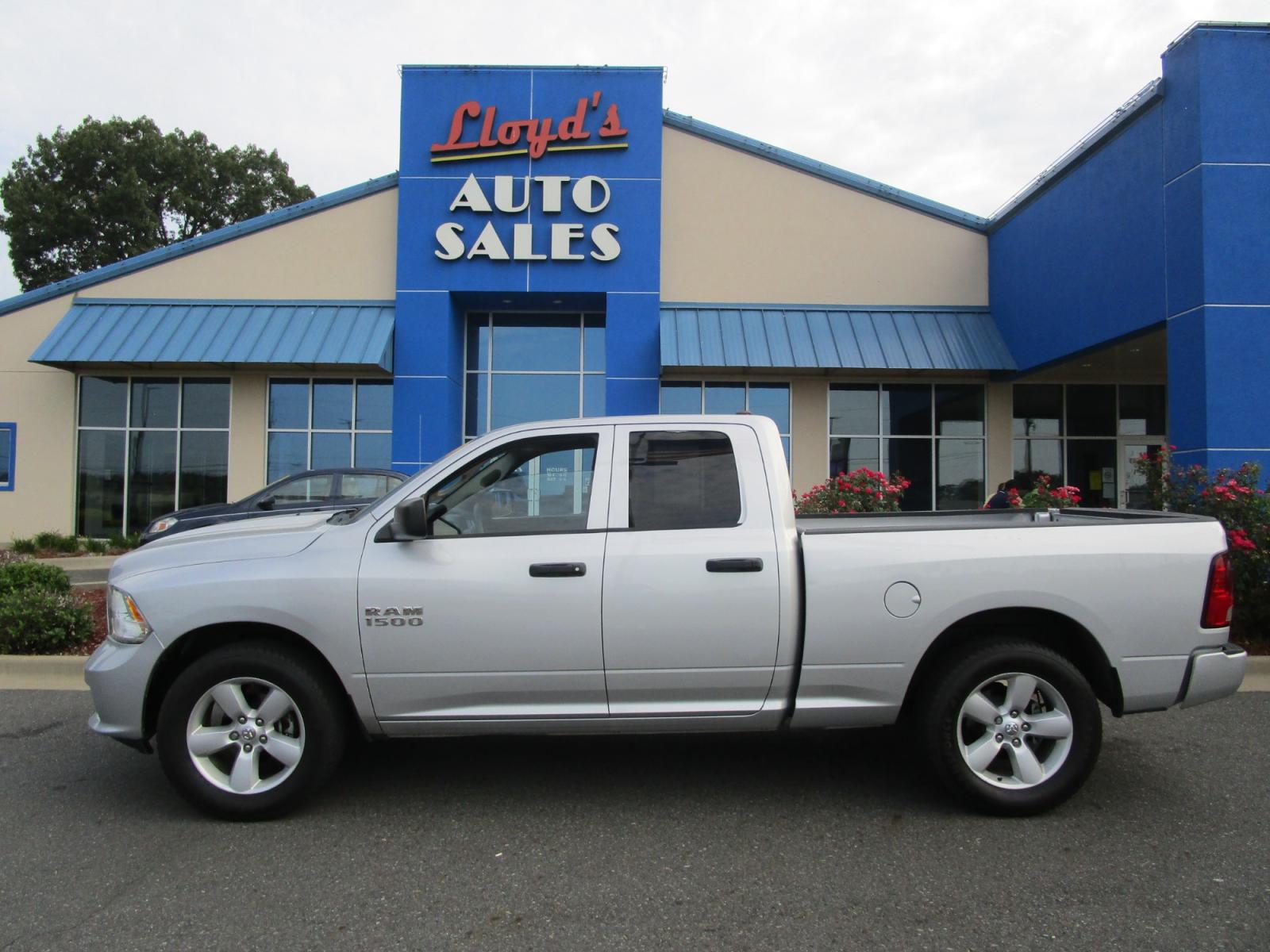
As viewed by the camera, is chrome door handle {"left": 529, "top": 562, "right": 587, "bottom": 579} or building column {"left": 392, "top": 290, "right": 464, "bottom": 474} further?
building column {"left": 392, "top": 290, "right": 464, "bottom": 474}

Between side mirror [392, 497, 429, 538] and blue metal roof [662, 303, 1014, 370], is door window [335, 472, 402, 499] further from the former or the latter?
side mirror [392, 497, 429, 538]

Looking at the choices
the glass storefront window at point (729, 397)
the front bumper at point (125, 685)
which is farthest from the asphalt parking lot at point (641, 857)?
the glass storefront window at point (729, 397)

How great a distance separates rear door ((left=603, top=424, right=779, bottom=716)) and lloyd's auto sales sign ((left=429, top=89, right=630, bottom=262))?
1266 centimetres

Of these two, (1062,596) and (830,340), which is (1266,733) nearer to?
(1062,596)

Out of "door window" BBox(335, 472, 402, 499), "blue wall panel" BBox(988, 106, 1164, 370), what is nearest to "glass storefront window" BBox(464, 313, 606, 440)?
"door window" BBox(335, 472, 402, 499)

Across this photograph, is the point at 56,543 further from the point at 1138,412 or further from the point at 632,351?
the point at 1138,412

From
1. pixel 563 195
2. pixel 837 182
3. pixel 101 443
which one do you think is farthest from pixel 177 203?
pixel 837 182

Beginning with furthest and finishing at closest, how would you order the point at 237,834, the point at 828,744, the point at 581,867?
the point at 828,744 → the point at 237,834 → the point at 581,867

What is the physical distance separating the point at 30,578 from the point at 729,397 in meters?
11.3

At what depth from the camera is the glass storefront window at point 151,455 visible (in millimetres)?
16172

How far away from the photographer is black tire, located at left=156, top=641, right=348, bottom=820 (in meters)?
3.85

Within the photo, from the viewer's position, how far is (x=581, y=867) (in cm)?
348

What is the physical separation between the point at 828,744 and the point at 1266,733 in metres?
2.75

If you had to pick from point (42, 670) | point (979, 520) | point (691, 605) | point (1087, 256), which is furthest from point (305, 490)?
point (1087, 256)
